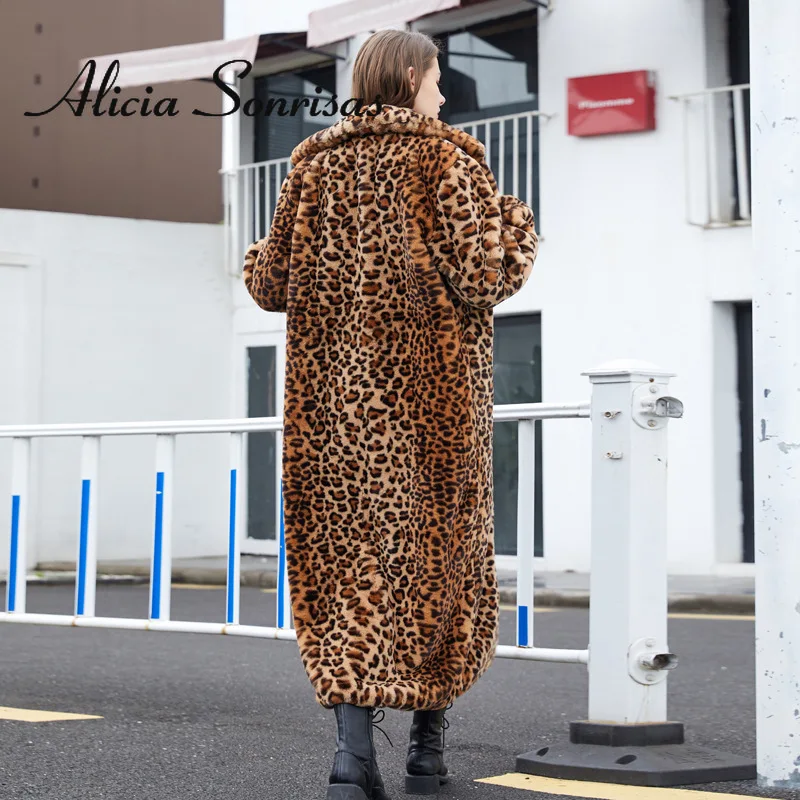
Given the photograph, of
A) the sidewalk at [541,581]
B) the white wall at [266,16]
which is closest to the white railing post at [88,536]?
the sidewalk at [541,581]

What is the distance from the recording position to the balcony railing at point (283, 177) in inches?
527

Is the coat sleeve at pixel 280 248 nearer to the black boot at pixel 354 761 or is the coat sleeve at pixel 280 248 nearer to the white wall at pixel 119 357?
the black boot at pixel 354 761

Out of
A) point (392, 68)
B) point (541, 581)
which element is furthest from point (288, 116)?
point (392, 68)

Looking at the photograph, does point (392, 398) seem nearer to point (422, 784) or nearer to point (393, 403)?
point (393, 403)

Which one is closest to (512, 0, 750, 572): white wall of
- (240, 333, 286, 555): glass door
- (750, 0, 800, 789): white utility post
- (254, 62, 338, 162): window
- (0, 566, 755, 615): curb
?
(0, 566, 755, 615): curb

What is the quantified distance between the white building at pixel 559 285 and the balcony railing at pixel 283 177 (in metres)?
0.05

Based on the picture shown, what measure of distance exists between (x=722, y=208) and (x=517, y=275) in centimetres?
916

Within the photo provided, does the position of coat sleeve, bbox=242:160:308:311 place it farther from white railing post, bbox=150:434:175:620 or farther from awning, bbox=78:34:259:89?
awning, bbox=78:34:259:89

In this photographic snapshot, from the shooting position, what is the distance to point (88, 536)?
231 inches

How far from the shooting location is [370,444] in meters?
3.51

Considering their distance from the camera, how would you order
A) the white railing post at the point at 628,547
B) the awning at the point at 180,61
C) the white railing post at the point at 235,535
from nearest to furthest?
the white railing post at the point at 628,547, the white railing post at the point at 235,535, the awning at the point at 180,61

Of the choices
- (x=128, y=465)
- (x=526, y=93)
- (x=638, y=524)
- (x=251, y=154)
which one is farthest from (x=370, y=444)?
(x=251, y=154)

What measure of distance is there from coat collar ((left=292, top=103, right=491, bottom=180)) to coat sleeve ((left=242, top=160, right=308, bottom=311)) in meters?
0.10

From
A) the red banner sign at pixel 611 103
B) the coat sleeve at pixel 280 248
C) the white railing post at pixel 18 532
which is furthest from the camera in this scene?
the red banner sign at pixel 611 103
